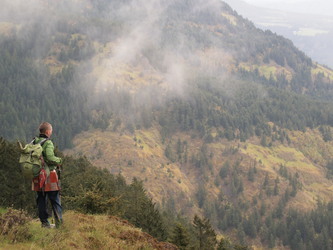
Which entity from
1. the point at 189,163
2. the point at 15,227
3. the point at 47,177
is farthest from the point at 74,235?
the point at 189,163

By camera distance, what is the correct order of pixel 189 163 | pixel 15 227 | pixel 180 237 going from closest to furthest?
pixel 15 227, pixel 180 237, pixel 189 163

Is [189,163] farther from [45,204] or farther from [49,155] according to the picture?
[49,155]

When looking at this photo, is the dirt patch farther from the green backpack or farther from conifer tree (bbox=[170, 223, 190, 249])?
conifer tree (bbox=[170, 223, 190, 249])

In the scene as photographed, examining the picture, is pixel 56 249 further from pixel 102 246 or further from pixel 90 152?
pixel 90 152

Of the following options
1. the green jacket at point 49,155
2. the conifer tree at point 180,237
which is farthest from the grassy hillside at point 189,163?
the green jacket at point 49,155

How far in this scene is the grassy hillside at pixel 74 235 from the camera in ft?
36.1

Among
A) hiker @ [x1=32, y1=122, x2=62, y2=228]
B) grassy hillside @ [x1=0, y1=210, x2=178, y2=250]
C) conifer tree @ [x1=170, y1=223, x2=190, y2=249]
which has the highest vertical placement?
hiker @ [x1=32, y1=122, x2=62, y2=228]

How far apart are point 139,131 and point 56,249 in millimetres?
171110

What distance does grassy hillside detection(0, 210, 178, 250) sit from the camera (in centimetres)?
1099

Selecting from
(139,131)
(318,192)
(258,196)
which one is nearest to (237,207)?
(258,196)

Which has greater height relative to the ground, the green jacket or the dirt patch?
the green jacket

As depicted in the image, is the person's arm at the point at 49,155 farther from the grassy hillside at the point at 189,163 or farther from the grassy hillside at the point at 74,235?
the grassy hillside at the point at 189,163

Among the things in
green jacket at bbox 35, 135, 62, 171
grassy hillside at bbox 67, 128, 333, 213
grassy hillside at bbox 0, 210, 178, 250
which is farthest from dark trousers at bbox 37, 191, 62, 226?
grassy hillside at bbox 67, 128, 333, 213

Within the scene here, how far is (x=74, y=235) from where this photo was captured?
12.2 metres
